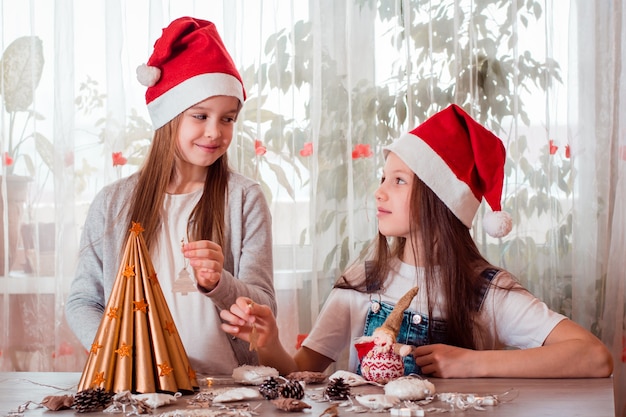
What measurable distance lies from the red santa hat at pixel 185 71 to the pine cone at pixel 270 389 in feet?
2.12

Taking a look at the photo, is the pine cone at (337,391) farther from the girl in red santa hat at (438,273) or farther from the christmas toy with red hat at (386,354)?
the girl in red santa hat at (438,273)

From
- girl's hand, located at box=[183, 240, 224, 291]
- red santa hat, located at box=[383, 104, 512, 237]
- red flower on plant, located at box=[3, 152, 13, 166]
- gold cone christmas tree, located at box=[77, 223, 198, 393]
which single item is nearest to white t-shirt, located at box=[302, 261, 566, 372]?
red santa hat, located at box=[383, 104, 512, 237]

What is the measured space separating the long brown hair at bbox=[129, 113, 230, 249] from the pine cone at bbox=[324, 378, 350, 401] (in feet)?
1.79

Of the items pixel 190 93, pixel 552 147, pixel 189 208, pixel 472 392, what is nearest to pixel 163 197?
pixel 189 208

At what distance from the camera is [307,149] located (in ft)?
7.49

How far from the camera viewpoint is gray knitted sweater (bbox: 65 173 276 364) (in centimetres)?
156

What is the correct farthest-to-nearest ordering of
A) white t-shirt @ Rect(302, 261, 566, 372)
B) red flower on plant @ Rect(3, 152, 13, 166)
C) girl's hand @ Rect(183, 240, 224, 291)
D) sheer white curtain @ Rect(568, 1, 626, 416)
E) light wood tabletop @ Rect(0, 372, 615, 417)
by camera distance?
red flower on plant @ Rect(3, 152, 13, 166) < sheer white curtain @ Rect(568, 1, 626, 416) < white t-shirt @ Rect(302, 261, 566, 372) < girl's hand @ Rect(183, 240, 224, 291) < light wood tabletop @ Rect(0, 372, 615, 417)

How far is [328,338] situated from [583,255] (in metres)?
0.96

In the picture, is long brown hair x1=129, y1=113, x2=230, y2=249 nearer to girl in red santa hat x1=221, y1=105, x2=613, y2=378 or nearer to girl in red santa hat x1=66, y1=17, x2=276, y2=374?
girl in red santa hat x1=66, y1=17, x2=276, y2=374

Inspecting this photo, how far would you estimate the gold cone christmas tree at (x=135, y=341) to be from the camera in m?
1.11

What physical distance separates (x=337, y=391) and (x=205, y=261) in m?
0.30

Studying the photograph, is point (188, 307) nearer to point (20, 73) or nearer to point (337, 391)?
point (337, 391)

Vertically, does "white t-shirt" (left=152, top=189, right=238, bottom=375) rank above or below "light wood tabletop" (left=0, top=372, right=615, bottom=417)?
above

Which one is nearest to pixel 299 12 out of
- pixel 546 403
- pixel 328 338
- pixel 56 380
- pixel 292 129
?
pixel 292 129
